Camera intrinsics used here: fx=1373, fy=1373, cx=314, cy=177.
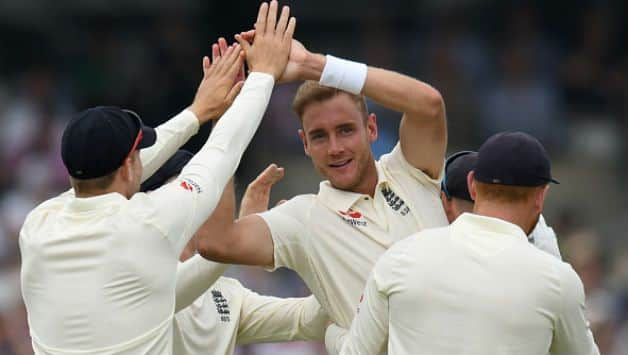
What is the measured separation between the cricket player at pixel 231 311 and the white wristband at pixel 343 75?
948 millimetres

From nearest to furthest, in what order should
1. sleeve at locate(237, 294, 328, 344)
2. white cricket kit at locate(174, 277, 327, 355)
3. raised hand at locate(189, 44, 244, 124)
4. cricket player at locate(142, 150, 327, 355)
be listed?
1. raised hand at locate(189, 44, 244, 124)
2. cricket player at locate(142, 150, 327, 355)
3. white cricket kit at locate(174, 277, 327, 355)
4. sleeve at locate(237, 294, 328, 344)

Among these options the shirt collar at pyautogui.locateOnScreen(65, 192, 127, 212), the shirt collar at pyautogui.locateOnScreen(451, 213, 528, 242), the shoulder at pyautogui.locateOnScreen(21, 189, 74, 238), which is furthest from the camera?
the shoulder at pyautogui.locateOnScreen(21, 189, 74, 238)

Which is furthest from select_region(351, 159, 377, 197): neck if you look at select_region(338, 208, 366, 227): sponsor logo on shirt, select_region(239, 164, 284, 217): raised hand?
select_region(239, 164, 284, 217): raised hand

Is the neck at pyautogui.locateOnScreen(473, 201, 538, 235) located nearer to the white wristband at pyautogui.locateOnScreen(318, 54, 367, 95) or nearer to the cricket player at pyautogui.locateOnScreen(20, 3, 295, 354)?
Answer: the white wristband at pyautogui.locateOnScreen(318, 54, 367, 95)

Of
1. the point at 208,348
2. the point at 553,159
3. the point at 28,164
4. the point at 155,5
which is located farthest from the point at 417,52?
the point at 208,348

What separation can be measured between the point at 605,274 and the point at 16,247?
210 inches

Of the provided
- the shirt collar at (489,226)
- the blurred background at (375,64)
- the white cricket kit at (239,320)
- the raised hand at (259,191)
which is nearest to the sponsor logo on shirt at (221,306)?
the white cricket kit at (239,320)

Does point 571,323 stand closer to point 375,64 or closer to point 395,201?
point 395,201

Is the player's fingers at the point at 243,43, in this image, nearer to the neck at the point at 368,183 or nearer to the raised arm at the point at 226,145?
the raised arm at the point at 226,145

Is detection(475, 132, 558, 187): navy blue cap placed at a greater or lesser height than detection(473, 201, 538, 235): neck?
greater

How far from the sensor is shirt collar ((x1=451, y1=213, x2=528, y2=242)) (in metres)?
5.14

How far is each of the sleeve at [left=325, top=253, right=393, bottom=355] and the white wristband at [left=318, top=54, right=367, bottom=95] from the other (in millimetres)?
902

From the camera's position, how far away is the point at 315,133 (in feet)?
20.3

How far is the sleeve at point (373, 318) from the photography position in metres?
5.21
